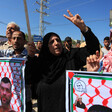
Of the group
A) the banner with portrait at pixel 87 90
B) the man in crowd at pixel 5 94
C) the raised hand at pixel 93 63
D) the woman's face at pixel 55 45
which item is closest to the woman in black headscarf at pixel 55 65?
the woman's face at pixel 55 45

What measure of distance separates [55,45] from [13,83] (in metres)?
0.78

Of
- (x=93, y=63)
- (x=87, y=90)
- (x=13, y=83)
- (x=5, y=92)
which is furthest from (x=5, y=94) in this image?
(x=93, y=63)

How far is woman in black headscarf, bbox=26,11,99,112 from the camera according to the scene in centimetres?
125

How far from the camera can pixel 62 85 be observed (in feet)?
4.16

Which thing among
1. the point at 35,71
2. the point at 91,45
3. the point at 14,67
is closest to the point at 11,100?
the point at 14,67

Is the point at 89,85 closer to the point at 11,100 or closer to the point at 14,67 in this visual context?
the point at 14,67

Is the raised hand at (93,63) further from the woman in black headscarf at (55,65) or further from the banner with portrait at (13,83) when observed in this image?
the banner with portrait at (13,83)

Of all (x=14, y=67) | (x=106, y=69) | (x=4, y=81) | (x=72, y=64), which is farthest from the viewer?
(x=4, y=81)

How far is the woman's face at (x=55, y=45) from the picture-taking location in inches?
52.5

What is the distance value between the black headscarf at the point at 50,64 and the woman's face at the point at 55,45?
5 cm

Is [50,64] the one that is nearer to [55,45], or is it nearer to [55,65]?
[55,65]

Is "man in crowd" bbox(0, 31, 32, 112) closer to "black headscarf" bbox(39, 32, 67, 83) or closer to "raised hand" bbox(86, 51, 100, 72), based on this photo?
"black headscarf" bbox(39, 32, 67, 83)

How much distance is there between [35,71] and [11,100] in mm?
565

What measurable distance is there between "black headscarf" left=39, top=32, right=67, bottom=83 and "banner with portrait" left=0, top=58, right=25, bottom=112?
27cm
